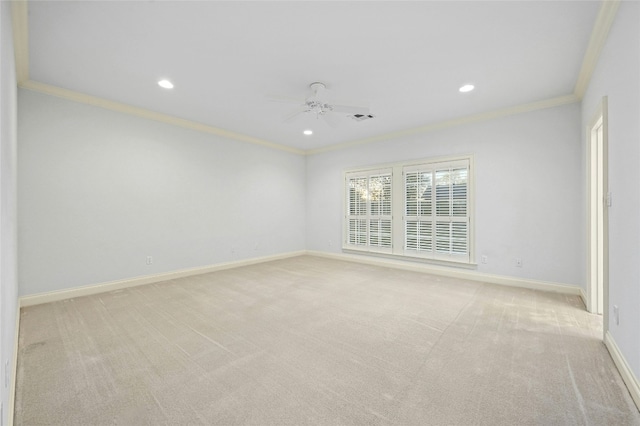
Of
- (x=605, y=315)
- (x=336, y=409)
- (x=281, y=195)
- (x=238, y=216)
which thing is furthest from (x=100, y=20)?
(x=605, y=315)

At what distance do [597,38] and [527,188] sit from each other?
215 centimetres

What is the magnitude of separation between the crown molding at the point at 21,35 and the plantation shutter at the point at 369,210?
513 cm

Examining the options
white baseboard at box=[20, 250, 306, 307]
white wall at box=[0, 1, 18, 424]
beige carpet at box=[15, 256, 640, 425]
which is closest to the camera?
white wall at box=[0, 1, 18, 424]

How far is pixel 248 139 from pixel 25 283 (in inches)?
159

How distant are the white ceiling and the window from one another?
4.36 feet

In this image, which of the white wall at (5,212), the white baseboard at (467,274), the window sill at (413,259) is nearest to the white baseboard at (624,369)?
the white baseboard at (467,274)

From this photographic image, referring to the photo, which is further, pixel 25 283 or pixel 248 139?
pixel 248 139

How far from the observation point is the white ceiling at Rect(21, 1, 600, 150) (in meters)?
2.14

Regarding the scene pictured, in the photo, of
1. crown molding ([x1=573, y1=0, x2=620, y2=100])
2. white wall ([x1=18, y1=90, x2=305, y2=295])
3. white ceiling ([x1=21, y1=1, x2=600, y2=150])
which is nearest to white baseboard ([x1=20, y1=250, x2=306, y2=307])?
white wall ([x1=18, y1=90, x2=305, y2=295])

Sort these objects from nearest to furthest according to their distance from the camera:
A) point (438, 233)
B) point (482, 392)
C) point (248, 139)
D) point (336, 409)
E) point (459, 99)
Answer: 1. point (336, 409)
2. point (482, 392)
3. point (459, 99)
4. point (438, 233)
5. point (248, 139)

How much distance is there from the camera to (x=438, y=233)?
494 centimetres

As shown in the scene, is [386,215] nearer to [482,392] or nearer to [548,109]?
[548,109]

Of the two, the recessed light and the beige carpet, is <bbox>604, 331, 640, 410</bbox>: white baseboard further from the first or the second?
the recessed light

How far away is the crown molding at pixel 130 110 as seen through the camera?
133 inches
